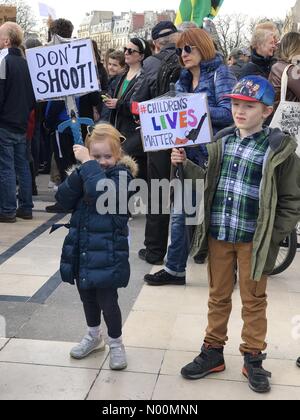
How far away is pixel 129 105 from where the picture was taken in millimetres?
6055

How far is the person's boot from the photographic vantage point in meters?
3.32

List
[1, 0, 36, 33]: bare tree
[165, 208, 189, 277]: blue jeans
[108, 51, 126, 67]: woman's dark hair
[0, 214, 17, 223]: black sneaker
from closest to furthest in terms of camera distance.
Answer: [165, 208, 189, 277]: blue jeans, [0, 214, 17, 223]: black sneaker, [108, 51, 126, 67]: woman's dark hair, [1, 0, 36, 33]: bare tree

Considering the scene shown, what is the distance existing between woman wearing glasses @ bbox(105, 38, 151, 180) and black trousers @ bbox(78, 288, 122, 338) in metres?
2.92

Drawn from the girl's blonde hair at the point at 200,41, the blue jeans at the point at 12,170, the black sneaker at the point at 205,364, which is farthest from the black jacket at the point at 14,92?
the black sneaker at the point at 205,364

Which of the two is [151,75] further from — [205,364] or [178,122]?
[205,364]

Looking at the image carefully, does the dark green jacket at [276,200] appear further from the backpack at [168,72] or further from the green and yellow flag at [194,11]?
the green and yellow flag at [194,11]

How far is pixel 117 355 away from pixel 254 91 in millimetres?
1585

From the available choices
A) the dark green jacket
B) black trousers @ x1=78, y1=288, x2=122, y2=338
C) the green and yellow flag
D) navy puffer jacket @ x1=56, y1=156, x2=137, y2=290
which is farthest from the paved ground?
the green and yellow flag

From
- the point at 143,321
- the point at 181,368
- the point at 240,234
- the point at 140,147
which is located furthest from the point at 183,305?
the point at 140,147

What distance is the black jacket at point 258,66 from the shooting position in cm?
579

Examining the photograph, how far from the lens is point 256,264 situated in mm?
3037

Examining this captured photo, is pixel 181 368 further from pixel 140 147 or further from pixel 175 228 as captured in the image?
pixel 140 147

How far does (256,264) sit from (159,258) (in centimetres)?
223

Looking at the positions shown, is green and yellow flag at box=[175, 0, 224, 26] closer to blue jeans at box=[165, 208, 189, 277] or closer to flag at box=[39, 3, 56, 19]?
flag at box=[39, 3, 56, 19]
